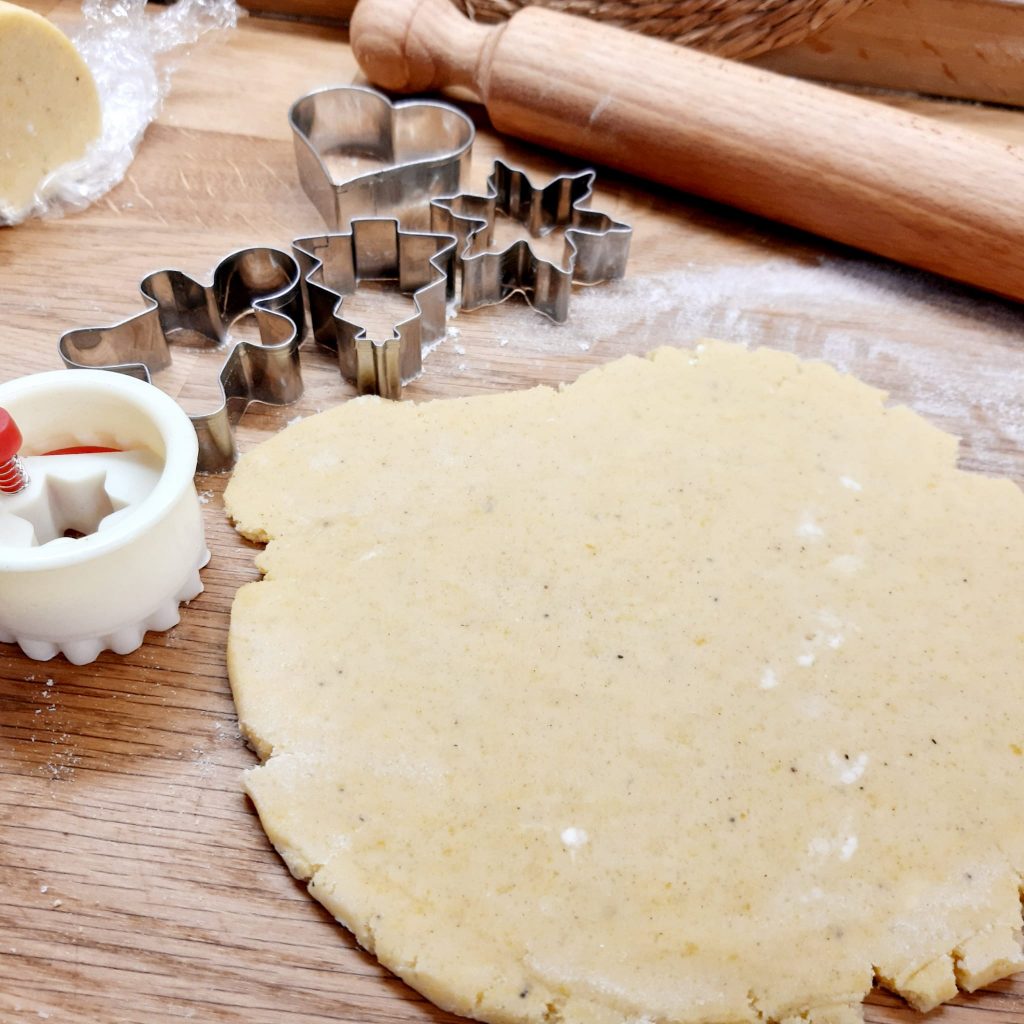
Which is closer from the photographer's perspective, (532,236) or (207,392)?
(207,392)

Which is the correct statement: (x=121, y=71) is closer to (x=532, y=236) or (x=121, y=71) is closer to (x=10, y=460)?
(x=532, y=236)

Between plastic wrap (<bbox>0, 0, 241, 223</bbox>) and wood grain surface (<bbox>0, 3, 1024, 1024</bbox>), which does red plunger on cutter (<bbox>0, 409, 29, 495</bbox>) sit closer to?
wood grain surface (<bbox>0, 3, 1024, 1024</bbox>)

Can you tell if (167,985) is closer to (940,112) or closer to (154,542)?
(154,542)

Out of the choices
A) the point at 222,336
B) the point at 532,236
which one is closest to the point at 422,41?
the point at 532,236

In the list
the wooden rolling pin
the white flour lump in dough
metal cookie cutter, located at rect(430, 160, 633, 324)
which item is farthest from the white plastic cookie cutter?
the wooden rolling pin

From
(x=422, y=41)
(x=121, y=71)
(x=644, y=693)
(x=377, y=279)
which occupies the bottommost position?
(x=644, y=693)

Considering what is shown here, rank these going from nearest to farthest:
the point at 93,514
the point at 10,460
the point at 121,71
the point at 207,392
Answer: the point at 10,460 → the point at 93,514 → the point at 207,392 → the point at 121,71

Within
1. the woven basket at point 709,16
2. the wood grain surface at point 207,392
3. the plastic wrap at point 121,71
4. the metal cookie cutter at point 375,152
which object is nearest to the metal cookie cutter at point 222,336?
the wood grain surface at point 207,392

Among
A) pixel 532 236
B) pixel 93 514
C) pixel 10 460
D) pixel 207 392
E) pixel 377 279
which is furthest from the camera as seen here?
pixel 532 236
